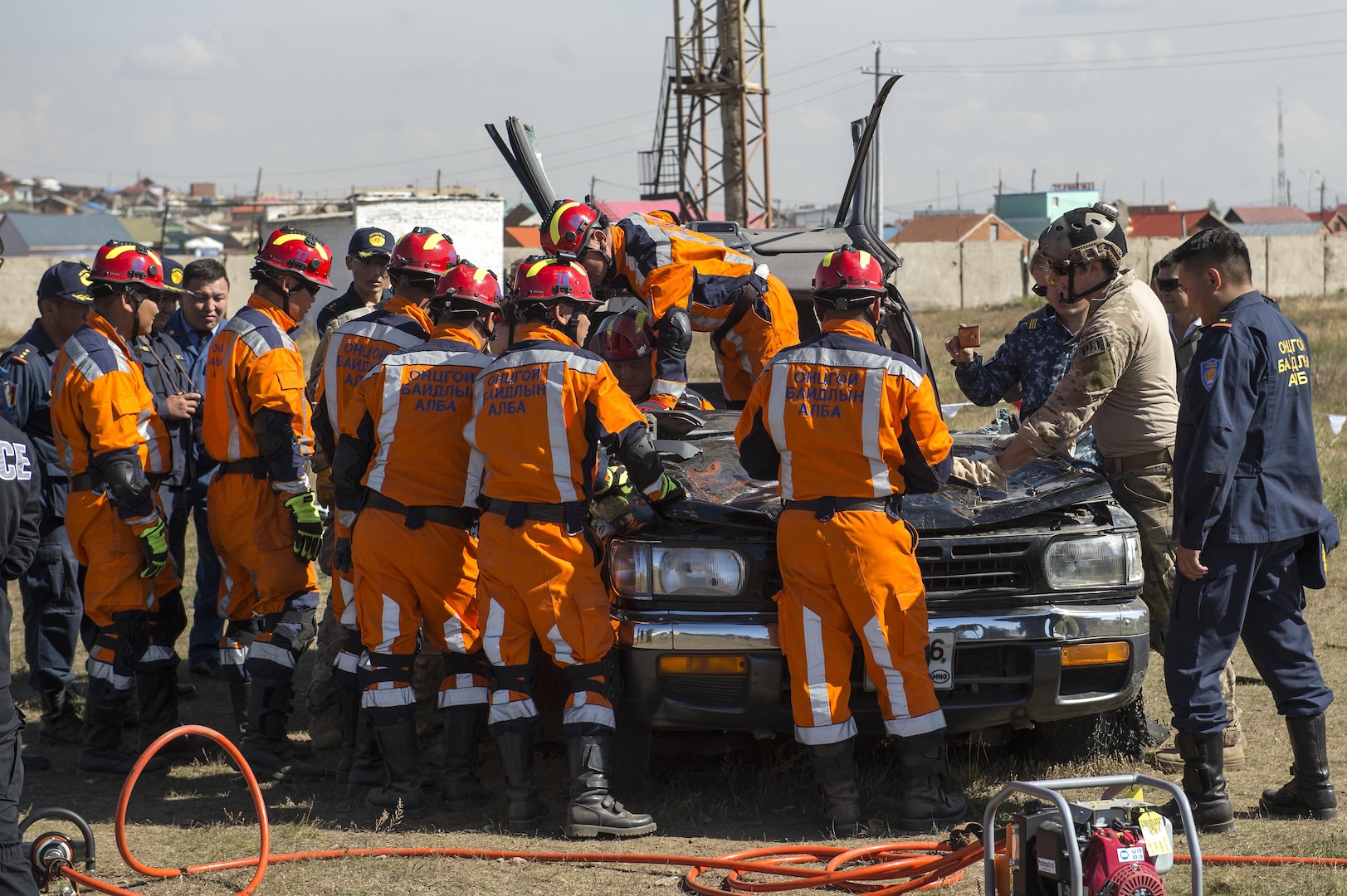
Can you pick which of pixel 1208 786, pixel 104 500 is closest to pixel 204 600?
pixel 104 500

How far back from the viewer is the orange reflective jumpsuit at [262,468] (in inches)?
222

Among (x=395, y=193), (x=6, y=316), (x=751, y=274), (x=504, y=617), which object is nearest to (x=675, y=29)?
(x=395, y=193)

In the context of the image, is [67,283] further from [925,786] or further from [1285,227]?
[1285,227]

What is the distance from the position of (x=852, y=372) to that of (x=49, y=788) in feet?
12.6

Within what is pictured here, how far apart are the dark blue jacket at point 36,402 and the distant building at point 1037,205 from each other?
212ft

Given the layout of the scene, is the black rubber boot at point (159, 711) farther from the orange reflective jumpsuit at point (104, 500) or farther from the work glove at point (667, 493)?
the work glove at point (667, 493)

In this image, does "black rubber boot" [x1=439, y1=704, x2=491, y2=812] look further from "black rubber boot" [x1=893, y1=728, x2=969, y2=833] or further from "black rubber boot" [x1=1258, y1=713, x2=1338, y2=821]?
"black rubber boot" [x1=1258, y1=713, x2=1338, y2=821]

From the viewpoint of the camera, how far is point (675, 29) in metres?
32.0

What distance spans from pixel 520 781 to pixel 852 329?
2077 mm

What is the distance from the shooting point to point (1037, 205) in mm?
74438

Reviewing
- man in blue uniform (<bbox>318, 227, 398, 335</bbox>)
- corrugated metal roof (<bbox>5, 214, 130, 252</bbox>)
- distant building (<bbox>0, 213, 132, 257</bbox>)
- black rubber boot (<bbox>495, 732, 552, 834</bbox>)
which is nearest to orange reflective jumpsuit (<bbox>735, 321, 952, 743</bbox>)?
black rubber boot (<bbox>495, 732, 552, 834</bbox>)

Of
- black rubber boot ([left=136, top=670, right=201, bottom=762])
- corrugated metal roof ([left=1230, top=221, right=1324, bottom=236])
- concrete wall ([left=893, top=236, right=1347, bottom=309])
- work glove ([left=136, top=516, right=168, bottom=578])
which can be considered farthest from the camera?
corrugated metal roof ([left=1230, top=221, right=1324, bottom=236])

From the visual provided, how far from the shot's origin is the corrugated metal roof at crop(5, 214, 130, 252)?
197 ft

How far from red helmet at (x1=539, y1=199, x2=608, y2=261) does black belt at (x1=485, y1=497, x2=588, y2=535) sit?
1689 millimetres
